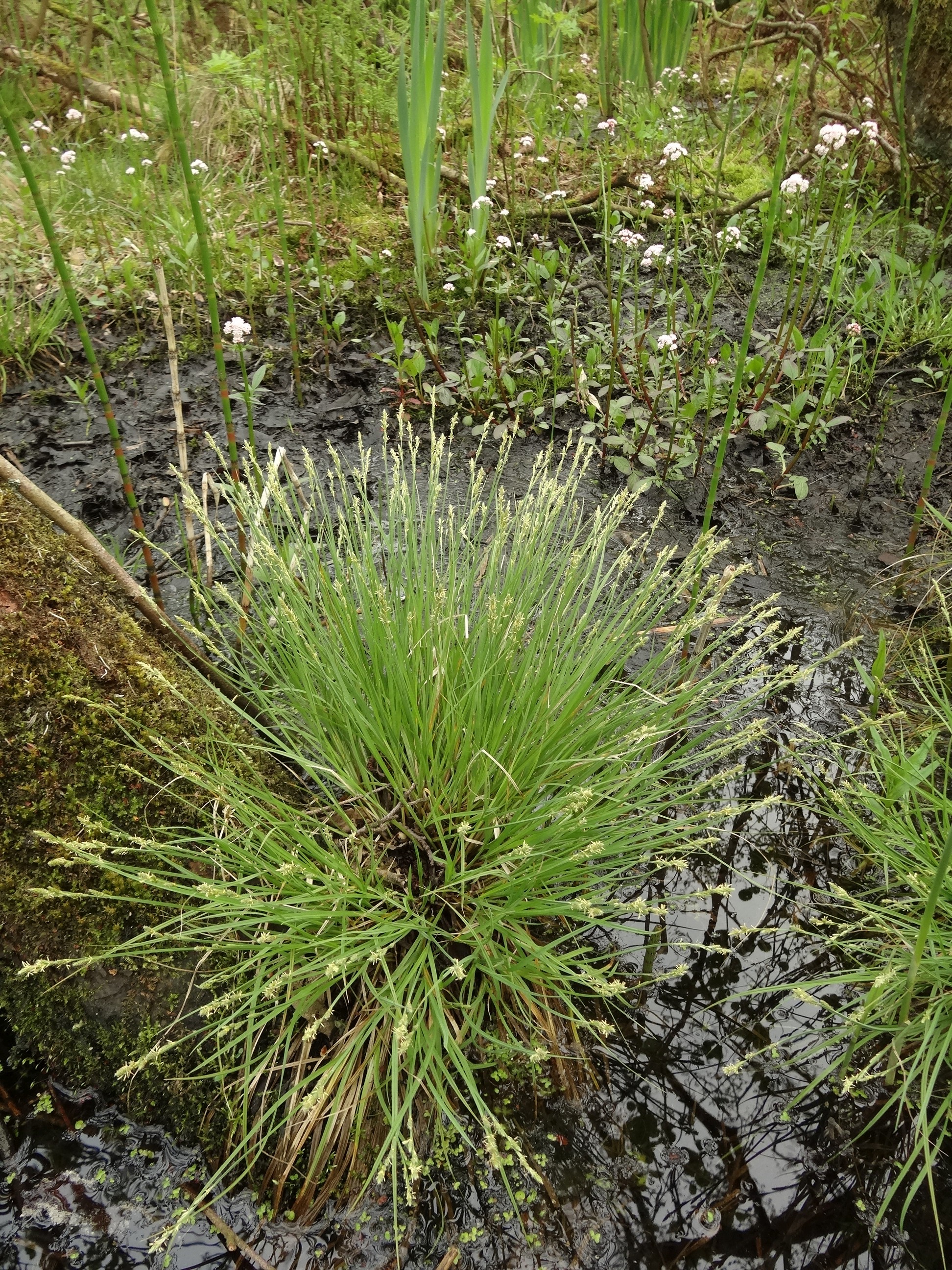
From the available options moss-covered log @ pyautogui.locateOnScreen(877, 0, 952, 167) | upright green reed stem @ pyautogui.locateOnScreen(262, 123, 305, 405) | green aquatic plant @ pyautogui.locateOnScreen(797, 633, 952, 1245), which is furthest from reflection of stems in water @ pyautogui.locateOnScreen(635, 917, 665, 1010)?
moss-covered log @ pyautogui.locateOnScreen(877, 0, 952, 167)

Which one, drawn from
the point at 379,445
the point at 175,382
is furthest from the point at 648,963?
the point at 379,445

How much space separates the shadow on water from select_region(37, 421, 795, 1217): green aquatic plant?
0.08 meters

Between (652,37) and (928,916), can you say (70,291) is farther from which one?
(652,37)

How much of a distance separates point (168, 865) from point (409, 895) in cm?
49

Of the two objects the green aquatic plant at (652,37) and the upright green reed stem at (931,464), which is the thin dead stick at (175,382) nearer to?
the upright green reed stem at (931,464)

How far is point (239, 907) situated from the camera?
146 cm

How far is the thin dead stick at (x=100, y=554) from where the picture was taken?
1625 millimetres

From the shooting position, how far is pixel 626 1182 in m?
1.58

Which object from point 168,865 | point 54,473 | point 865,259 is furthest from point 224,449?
point 865,259

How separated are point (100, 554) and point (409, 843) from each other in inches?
35.4

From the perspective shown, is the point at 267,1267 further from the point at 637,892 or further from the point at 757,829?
the point at 757,829

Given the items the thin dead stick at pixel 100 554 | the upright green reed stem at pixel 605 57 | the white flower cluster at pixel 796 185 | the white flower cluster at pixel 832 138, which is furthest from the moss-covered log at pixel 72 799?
the upright green reed stem at pixel 605 57

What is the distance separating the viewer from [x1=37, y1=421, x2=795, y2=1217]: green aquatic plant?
145 cm

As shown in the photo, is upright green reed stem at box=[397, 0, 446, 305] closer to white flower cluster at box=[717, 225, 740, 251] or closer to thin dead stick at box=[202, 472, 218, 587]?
white flower cluster at box=[717, 225, 740, 251]
